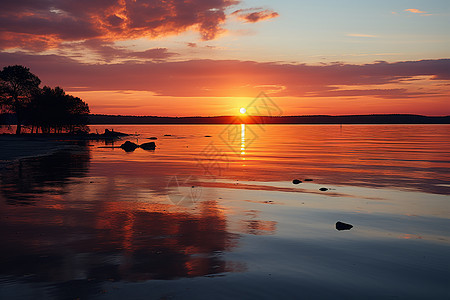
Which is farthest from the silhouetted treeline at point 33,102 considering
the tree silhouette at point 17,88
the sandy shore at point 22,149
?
the sandy shore at point 22,149

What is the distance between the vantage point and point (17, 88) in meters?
102

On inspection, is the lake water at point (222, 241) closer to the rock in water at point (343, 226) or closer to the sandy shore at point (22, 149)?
the rock in water at point (343, 226)

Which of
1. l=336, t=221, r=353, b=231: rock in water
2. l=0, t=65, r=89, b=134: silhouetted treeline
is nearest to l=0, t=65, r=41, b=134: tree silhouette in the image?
l=0, t=65, r=89, b=134: silhouetted treeline

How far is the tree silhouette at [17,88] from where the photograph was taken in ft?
327

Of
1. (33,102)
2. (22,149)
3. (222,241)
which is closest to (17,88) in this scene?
(33,102)

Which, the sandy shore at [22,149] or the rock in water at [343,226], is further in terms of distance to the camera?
the sandy shore at [22,149]

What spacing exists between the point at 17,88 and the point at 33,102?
6129mm

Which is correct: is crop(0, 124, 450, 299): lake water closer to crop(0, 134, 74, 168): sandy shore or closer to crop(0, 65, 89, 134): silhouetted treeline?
crop(0, 134, 74, 168): sandy shore

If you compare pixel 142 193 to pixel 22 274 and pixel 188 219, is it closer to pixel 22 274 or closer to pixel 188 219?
pixel 188 219

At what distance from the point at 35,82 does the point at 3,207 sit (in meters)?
95.9

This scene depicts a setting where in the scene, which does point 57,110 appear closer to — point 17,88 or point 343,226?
point 17,88

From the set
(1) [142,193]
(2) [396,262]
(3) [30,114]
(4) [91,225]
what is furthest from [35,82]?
(2) [396,262]

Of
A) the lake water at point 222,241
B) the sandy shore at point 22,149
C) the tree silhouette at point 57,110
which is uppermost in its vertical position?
the tree silhouette at point 57,110

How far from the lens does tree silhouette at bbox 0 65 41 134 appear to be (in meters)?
99.8
